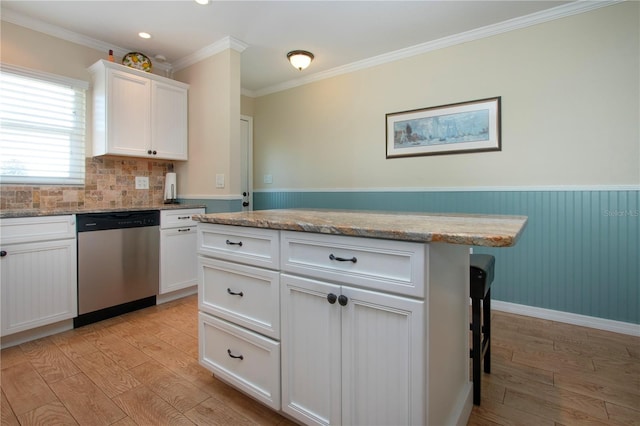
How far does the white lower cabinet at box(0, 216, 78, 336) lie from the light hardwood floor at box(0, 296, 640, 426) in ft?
0.62

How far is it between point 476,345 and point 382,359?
0.71m

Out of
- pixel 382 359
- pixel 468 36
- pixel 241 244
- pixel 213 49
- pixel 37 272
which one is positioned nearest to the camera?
pixel 382 359

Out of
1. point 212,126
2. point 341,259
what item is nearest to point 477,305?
point 341,259

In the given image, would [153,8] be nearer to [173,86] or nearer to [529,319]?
[173,86]

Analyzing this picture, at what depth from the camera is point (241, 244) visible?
147cm

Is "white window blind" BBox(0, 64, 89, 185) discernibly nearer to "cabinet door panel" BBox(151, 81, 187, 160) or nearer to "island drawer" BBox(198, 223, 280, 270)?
"cabinet door panel" BBox(151, 81, 187, 160)

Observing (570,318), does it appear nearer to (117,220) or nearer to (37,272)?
(117,220)

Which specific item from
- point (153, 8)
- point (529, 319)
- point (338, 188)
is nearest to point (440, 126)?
point (338, 188)

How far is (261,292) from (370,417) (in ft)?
2.10

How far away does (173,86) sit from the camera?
3.33 meters

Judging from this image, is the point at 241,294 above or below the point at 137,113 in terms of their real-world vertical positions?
below

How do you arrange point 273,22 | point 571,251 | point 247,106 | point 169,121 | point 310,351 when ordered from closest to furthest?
1. point 310,351
2. point 571,251
3. point 273,22
4. point 169,121
5. point 247,106

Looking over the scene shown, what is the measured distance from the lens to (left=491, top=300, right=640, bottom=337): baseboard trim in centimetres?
232

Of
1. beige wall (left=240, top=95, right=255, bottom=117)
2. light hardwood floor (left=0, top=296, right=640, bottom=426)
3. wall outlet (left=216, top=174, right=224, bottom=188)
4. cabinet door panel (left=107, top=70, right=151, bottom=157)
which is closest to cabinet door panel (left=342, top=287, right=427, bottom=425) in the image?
light hardwood floor (left=0, top=296, right=640, bottom=426)
